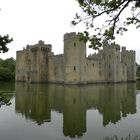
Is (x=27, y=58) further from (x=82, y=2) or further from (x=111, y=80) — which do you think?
(x=82, y=2)

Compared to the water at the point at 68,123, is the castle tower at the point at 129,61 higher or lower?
higher

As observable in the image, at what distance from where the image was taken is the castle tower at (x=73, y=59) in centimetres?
3856

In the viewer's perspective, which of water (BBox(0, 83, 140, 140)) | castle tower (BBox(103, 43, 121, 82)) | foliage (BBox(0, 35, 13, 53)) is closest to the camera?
foliage (BBox(0, 35, 13, 53))

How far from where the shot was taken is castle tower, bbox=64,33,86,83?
38.6 metres

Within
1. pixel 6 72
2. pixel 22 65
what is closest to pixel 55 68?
pixel 22 65

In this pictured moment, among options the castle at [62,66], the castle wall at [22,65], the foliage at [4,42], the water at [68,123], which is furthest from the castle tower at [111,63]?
the foliage at [4,42]

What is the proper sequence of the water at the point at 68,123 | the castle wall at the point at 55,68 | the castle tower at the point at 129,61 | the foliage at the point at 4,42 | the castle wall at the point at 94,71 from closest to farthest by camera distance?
1. the foliage at the point at 4,42
2. the water at the point at 68,123
3. the castle wall at the point at 55,68
4. the castle wall at the point at 94,71
5. the castle tower at the point at 129,61

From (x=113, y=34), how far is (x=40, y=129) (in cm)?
526

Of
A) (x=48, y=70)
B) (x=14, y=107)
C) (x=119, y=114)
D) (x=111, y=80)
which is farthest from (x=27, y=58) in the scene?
(x=119, y=114)

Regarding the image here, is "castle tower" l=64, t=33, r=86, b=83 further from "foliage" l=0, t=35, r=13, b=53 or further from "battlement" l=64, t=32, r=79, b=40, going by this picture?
"foliage" l=0, t=35, r=13, b=53

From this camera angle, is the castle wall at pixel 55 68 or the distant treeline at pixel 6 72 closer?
the castle wall at pixel 55 68

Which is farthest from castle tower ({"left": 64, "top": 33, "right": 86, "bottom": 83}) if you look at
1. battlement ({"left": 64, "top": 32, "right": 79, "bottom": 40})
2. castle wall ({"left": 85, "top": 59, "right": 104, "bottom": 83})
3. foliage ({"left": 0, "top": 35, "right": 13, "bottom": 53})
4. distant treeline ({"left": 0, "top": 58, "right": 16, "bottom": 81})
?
foliage ({"left": 0, "top": 35, "right": 13, "bottom": 53})

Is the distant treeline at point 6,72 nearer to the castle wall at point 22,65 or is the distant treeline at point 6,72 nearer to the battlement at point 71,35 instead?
the castle wall at point 22,65

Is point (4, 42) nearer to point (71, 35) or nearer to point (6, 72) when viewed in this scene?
point (71, 35)
